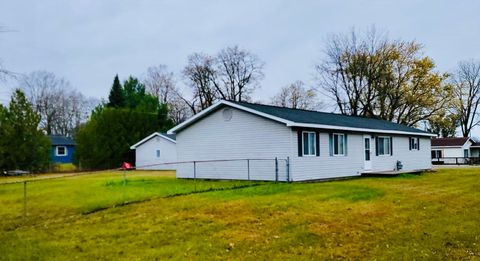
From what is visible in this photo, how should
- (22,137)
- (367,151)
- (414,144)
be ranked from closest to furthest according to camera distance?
(367,151) → (414,144) → (22,137)

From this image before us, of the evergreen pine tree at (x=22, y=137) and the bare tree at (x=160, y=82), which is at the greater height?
the bare tree at (x=160, y=82)

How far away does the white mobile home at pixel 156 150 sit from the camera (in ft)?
120

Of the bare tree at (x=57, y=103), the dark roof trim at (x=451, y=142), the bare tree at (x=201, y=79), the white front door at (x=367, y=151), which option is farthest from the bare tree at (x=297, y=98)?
the bare tree at (x=57, y=103)

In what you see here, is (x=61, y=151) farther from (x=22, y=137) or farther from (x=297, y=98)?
(x=297, y=98)

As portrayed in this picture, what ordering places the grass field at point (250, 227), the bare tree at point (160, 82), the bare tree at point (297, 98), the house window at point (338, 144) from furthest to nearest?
1. the bare tree at point (160, 82)
2. the bare tree at point (297, 98)
3. the house window at point (338, 144)
4. the grass field at point (250, 227)

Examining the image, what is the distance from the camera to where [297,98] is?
50500 mm

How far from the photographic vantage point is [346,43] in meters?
40.7

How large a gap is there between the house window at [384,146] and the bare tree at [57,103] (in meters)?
37.1

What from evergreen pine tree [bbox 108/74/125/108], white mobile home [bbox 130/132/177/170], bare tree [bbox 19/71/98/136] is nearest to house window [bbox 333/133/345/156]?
white mobile home [bbox 130/132/177/170]

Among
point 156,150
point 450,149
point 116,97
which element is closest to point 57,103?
point 116,97

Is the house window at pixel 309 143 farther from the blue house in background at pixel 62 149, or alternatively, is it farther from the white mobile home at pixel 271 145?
the blue house in background at pixel 62 149

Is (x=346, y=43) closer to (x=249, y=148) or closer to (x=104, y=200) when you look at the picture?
(x=249, y=148)

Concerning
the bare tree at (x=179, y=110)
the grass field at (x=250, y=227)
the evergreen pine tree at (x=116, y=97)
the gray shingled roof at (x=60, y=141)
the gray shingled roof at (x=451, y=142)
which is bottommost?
the grass field at (x=250, y=227)

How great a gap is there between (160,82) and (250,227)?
1915 inches
